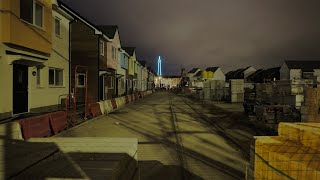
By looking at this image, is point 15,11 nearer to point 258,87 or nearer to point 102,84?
point 102,84

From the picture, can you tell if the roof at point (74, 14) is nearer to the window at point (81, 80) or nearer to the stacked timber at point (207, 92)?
the window at point (81, 80)

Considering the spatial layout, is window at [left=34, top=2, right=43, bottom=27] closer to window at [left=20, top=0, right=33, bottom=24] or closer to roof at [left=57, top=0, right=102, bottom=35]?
window at [left=20, top=0, right=33, bottom=24]

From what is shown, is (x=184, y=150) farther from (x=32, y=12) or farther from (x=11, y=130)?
(x=32, y=12)

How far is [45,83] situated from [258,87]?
22147mm

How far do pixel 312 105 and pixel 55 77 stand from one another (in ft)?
47.5

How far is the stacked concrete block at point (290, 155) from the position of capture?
12.5 ft

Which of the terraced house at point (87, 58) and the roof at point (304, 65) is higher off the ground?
the roof at point (304, 65)

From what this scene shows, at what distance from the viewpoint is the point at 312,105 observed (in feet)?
42.4

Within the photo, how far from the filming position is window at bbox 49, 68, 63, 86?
1988 centimetres

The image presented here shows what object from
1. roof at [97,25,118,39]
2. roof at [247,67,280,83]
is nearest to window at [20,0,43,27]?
roof at [97,25,118,39]

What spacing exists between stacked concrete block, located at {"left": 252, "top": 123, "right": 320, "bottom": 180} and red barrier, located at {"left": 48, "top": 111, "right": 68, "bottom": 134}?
31.0 ft

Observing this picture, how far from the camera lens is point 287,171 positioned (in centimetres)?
401

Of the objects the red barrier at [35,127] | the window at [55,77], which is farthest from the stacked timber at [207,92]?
the red barrier at [35,127]

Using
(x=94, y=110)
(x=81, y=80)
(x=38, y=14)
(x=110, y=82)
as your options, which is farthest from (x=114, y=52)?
(x=38, y=14)
